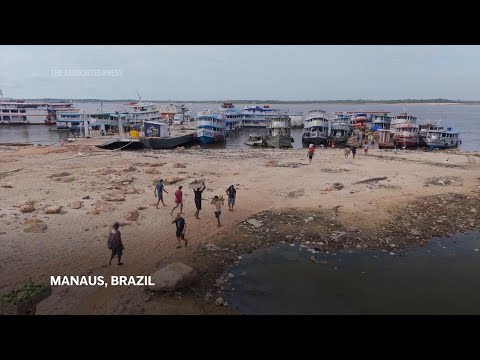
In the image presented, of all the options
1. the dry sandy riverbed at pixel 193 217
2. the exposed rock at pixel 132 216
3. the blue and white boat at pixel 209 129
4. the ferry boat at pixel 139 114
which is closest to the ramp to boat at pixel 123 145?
the blue and white boat at pixel 209 129

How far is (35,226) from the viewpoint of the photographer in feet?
43.6

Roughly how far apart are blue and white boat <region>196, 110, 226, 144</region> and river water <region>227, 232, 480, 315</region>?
39.5 meters

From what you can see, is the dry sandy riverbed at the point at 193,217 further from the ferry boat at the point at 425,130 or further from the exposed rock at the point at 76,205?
the ferry boat at the point at 425,130

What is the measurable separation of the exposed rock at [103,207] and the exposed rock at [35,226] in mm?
2410

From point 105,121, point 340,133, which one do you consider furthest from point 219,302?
point 105,121

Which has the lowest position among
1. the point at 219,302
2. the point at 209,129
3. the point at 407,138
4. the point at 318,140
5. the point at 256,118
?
the point at 219,302

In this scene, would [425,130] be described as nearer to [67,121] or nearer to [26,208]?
[26,208]

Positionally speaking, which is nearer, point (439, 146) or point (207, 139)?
point (439, 146)

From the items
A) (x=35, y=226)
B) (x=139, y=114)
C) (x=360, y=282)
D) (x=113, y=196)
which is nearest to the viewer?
(x=360, y=282)

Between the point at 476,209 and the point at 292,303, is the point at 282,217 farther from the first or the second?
the point at 476,209

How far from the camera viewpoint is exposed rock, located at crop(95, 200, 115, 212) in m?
15.8

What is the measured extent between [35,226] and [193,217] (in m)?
5.80
